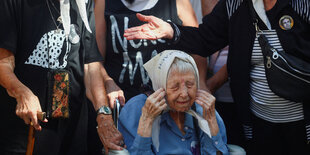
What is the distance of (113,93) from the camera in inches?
132

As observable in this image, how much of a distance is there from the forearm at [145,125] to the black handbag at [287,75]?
889mm

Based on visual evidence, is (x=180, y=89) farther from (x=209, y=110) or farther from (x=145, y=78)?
(x=145, y=78)

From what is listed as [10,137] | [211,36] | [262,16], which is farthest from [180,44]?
[10,137]

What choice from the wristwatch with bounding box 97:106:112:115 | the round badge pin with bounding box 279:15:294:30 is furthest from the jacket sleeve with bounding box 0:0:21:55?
the round badge pin with bounding box 279:15:294:30

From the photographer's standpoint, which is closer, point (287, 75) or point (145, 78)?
point (287, 75)

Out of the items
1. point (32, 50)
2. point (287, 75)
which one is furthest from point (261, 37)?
point (32, 50)

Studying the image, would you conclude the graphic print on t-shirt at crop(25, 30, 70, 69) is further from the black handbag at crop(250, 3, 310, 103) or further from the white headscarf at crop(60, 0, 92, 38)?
the black handbag at crop(250, 3, 310, 103)

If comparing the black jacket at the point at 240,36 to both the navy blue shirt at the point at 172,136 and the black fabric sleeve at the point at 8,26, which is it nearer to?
the navy blue shirt at the point at 172,136

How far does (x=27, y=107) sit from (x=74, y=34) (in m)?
0.67

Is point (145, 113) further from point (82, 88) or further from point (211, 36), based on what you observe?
point (211, 36)

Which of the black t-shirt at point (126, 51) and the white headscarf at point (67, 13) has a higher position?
the white headscarf at point (67, 13)

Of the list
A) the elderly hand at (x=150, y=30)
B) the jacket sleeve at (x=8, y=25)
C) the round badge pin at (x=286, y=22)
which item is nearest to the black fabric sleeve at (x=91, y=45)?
the elderly hand at (x=150, y=30)

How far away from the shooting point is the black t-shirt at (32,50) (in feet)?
9.39

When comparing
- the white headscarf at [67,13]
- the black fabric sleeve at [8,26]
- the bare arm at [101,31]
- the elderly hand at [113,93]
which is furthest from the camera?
the bare arm at [101,31]
